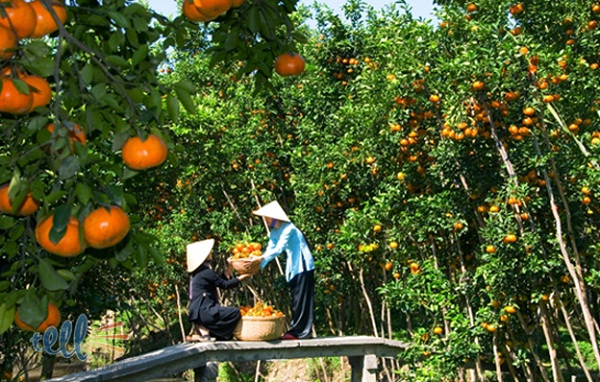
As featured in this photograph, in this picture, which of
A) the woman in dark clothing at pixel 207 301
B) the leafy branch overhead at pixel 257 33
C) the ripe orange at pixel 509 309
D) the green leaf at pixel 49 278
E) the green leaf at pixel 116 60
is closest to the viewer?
the green leaf at pixel 49 278

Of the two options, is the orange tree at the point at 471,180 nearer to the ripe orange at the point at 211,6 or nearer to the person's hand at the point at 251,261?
the person's hand at the point at 251,261

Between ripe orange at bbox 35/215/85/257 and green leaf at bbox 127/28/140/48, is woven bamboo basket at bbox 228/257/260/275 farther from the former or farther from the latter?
ripe orange at bbox 35/215/85/257

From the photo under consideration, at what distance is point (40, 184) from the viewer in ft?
5.83

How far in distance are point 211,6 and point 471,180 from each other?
475 cm

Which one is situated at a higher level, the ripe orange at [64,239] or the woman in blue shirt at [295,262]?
the woman in blue shirt at [295,262]

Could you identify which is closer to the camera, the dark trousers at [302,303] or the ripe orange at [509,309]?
the ripe orange at [509,309]

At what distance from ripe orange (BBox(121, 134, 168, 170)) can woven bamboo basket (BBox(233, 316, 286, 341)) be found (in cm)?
545

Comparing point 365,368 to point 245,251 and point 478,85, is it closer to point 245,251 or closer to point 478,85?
point 245,251

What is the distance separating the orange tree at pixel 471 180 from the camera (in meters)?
5.84

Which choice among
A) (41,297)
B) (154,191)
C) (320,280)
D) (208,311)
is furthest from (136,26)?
(154,191)

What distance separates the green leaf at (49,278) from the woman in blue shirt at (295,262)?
5558 mm

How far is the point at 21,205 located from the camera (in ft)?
6.07

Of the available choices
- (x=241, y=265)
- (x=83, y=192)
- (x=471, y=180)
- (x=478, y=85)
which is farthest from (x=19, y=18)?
(x=241, y=265)

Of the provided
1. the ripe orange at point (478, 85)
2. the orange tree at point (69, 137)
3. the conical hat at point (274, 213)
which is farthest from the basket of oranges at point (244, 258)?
the orange tree at point (69, 137)
